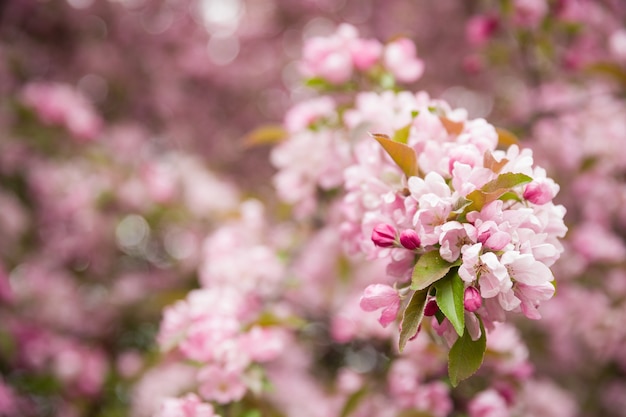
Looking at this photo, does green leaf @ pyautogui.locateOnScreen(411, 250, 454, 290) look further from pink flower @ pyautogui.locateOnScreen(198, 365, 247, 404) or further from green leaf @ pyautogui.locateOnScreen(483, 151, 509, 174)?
pink flower @ pyautogui.locateOnScreen(198, 365, 247, 404)

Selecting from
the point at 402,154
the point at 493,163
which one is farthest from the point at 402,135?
the point at 493,163

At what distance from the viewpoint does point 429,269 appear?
863 mm

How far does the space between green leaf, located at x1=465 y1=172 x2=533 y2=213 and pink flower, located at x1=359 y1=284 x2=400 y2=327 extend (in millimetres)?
182

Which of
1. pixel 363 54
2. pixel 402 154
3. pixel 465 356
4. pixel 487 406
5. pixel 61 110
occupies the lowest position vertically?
pixel 487 406

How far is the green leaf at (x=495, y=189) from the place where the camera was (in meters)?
0.86

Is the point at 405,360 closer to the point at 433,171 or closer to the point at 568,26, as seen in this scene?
the point at 433,171

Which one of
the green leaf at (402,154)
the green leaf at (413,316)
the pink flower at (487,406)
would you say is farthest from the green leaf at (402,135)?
the pink flower at (487,406)

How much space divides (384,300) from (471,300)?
0.51ft

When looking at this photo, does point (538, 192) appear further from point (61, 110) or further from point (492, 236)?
point (61, 110)

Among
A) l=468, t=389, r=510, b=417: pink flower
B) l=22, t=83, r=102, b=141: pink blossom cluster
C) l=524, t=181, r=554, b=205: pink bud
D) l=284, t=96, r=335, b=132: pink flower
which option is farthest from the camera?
l=22, t=83, r=102, b=141: pink blossom cluster

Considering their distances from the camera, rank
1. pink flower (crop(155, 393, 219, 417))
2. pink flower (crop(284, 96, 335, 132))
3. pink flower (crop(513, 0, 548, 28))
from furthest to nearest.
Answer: pink flower (crop(513, 0, 548, 28)) → pink flower (crop(284, 96, 335, 132)) → pink flower (crop(155, 393, 219, 417))

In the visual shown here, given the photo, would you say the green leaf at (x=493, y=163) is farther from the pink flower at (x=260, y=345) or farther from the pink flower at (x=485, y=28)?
the pink flower at (x=485, y=28)

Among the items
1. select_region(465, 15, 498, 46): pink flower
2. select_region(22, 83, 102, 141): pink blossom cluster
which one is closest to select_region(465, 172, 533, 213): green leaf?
select_region(465, 15, 498, 46): pink flower

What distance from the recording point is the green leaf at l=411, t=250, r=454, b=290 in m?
0.84
